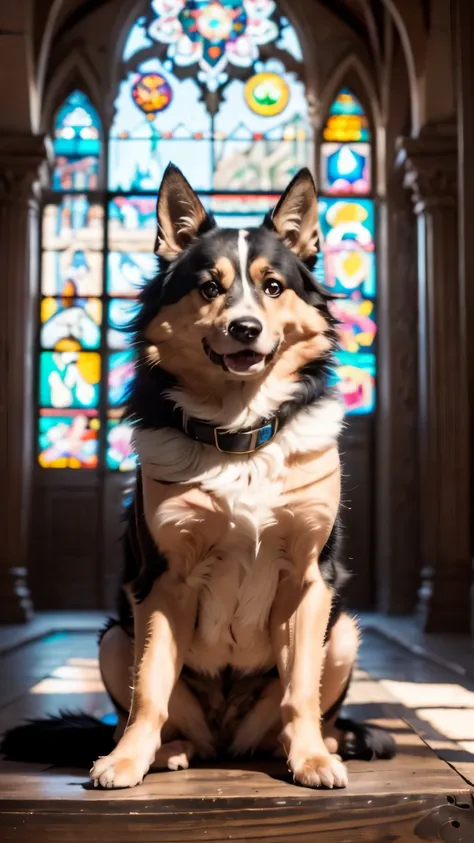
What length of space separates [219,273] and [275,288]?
12cm

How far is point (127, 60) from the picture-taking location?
907 centimetres

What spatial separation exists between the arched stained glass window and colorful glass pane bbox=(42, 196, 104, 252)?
1996 millimetres

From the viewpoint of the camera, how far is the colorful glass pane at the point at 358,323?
8.68 meters

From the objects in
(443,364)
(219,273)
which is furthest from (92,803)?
(443,364)

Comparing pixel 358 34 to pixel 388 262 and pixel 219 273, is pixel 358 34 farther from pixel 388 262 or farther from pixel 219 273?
pixel 219 273

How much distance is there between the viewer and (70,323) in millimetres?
8734

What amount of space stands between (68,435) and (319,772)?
6885 millimetres

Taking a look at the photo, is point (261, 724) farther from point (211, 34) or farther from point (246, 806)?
point (211, 34)

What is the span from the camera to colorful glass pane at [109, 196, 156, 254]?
8.84 metres

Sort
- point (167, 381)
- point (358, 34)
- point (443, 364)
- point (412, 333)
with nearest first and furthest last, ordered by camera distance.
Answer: point (167, 381), point (443, 364), point (412, 333), point (358, 34)

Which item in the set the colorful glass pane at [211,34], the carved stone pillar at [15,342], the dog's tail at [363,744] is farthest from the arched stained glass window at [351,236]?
the dog's tail at [363,744]

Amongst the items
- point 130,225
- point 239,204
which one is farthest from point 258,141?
point 130,225

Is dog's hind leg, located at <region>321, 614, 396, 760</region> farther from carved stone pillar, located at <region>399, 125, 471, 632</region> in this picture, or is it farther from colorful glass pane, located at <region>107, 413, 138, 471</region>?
colorful glass pane, located at <region>107, 413, 138, 471</region>

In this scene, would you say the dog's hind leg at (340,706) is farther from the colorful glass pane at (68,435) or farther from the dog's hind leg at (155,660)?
the colorful glass pane at (68,435)
